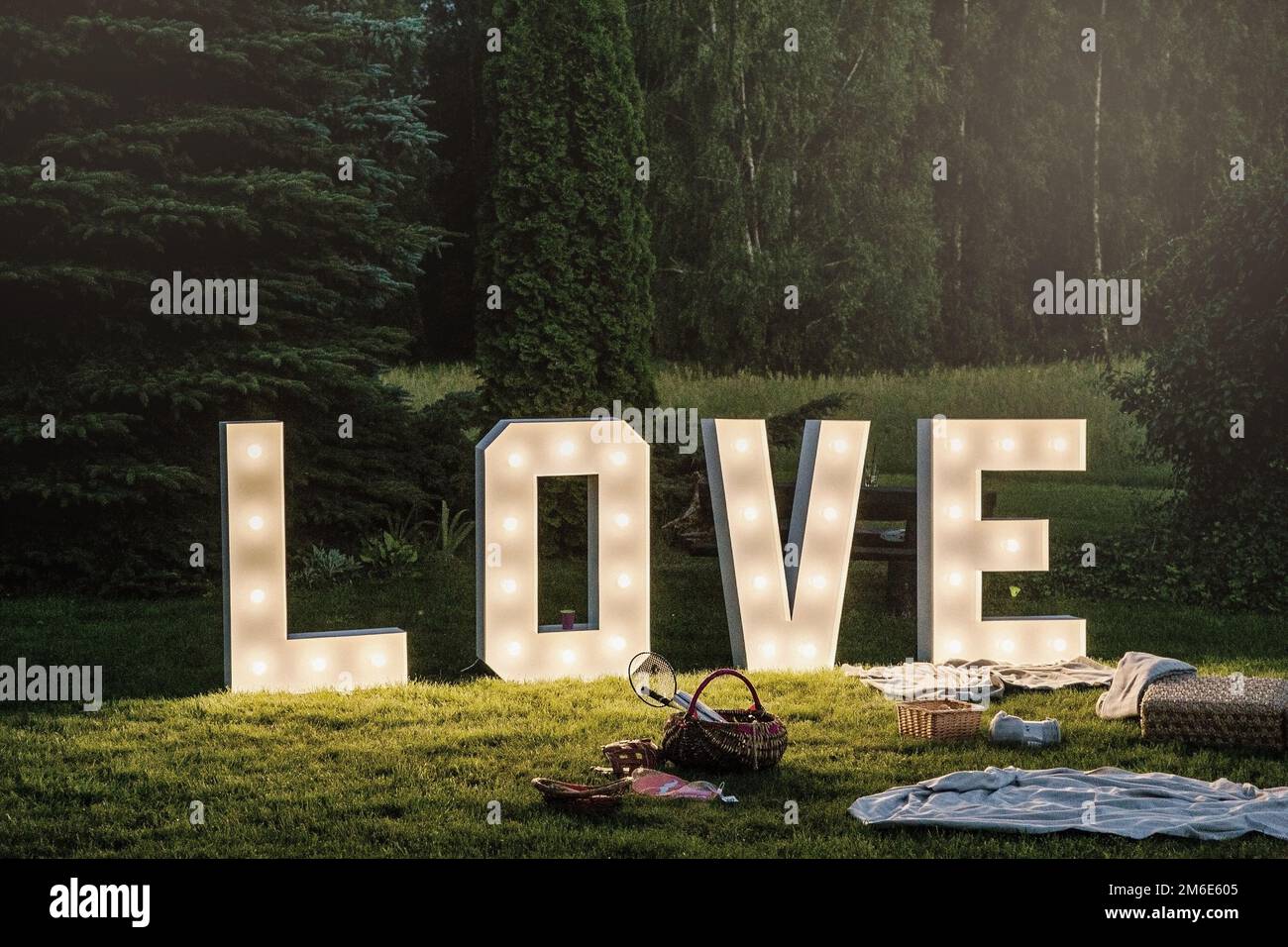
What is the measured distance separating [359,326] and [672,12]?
793 cm

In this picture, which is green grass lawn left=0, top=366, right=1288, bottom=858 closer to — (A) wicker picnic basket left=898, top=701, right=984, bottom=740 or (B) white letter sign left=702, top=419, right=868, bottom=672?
(A) wicker picnic basket left=898, top=701, right=984, bottom=740

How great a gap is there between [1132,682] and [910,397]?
36.4 feet

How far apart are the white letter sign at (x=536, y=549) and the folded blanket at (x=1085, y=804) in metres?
2.74

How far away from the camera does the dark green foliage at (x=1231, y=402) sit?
10.6 metres

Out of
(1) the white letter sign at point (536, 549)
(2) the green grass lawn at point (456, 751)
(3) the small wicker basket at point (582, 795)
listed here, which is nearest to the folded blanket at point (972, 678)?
(2) the green grass lawn at point (456, 751)

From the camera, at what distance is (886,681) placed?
26.2 ft

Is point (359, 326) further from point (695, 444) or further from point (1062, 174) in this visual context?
point (1062, 174)

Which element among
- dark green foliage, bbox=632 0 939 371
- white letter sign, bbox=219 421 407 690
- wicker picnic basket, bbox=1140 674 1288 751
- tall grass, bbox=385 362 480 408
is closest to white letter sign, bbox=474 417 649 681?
white letter sign, bbox=219 421 407 690

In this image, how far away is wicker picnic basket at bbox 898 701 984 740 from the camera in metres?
6.78

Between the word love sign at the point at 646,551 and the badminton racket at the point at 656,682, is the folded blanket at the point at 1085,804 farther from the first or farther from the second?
the word love sign at the point at 646,551

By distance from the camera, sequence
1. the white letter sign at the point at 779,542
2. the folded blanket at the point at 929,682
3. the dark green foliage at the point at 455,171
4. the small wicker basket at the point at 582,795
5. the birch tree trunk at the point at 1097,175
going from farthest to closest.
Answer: the birch tree trunk at the point at 1097,175 → the dark green foliage at the point at 455,171 → the white letter sign at the point at 779,542 → the folded blanket at the point at 929,682 → the small wicker basket at the point at 582,795

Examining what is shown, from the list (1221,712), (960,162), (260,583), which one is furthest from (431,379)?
(1221,712)

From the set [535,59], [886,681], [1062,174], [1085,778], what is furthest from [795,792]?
[1062,174]

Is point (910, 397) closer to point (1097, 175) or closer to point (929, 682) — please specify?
point (1097, 175)
